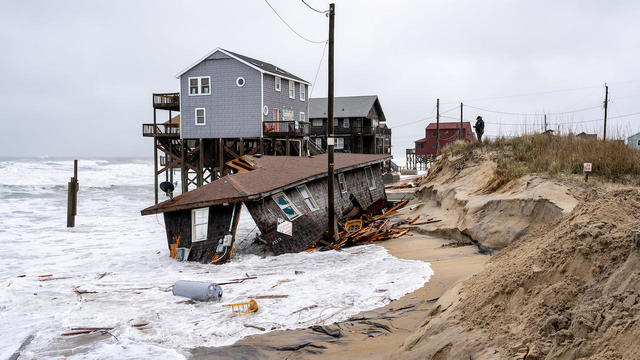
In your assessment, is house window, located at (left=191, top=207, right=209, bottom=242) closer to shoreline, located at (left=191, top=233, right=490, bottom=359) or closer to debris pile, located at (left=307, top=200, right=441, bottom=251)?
debris pile, located at (left=307, top=200, right=441, bottom=251)

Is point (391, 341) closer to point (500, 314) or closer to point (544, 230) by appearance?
point (500, 314)

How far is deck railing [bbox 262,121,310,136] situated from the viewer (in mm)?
32594

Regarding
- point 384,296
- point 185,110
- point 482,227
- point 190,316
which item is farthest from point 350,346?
point 185,110

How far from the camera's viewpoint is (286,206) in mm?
15453

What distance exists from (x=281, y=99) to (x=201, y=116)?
6.54 m

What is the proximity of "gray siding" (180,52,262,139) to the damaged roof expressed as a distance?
12.6 metres

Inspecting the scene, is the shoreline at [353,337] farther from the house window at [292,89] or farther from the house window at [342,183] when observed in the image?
the house window at [292,89]

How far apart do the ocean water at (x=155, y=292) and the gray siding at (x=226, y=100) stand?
48.4 ft

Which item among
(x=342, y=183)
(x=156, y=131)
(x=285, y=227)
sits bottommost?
(x=285, y=227)

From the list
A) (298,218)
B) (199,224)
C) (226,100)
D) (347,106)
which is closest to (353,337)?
(199,224)

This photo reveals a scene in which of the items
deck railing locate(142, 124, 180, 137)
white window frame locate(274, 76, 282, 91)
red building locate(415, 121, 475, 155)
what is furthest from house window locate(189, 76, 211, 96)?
red building locate(415, 121, 475, 155)

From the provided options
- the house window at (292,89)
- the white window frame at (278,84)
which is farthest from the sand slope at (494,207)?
the house window at (292,89)

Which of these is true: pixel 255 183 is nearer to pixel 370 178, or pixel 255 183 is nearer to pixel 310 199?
pixel 310 199

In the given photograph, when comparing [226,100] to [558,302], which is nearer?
[558,302]
